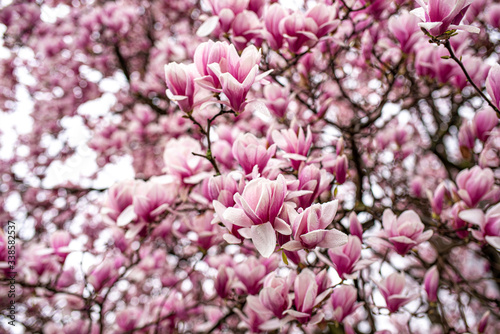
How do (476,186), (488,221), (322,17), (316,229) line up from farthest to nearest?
(322,17)
(476,186)
(488,221)
(316,229)

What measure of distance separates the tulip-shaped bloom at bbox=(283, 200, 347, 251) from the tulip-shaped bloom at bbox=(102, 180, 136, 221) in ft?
2.62

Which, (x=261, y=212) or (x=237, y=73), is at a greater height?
(x=237, y=73)

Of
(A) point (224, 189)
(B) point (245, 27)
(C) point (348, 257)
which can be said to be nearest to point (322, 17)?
(B) point (245, 27)

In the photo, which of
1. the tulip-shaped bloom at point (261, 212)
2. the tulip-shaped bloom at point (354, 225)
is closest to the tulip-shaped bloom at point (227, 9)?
the tulip-shaped bloom at point (261, 212)

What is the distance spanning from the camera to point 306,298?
1.06 m

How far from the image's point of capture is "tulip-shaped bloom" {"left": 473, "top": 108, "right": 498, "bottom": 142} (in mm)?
1551

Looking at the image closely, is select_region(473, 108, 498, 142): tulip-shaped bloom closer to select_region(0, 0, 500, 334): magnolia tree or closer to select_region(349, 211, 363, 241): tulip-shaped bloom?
select_region(0, 0, 500, 334): magnolia tree

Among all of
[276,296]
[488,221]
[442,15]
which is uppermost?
[442,15]

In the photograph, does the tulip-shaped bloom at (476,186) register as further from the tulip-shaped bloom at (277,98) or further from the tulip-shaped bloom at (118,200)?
the tulip-shaped bloom at (118,200)

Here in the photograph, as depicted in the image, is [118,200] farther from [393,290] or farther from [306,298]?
[393,290]

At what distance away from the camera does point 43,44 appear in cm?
359

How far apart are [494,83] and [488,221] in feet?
1.57

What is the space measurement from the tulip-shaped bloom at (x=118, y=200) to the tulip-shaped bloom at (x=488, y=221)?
1.29 metres

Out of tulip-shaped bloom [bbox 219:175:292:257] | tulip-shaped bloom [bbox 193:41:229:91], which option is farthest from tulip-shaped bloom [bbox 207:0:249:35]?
tulip-shaped bloom [bbox 219:175:292:257]
